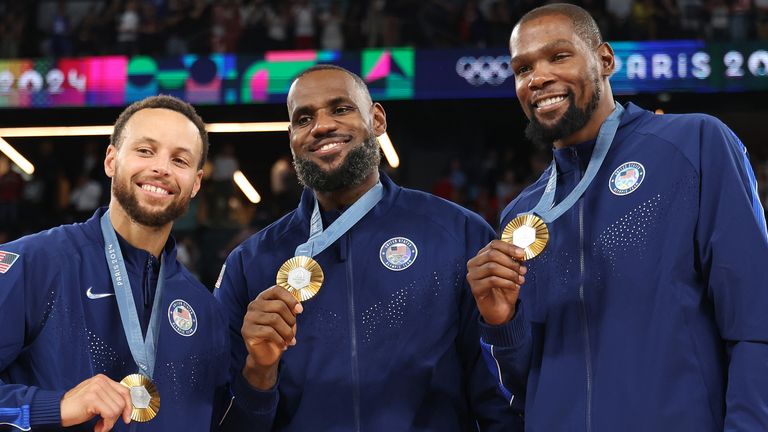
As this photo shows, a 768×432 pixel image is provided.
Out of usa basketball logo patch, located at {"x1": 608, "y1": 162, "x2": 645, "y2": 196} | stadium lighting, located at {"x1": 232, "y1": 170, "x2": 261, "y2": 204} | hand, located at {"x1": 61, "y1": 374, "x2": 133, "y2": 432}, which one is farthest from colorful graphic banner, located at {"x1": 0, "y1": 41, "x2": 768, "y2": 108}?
hand, located at {"x1": 61, "y1": 374, "x2": 133, "y2": 432}

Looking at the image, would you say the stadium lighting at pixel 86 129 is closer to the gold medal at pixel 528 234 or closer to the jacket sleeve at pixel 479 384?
the jacket sleeve at pixel 479 384

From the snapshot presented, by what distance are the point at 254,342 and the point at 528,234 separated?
0.88 m

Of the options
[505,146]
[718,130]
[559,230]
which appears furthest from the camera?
[505,146]

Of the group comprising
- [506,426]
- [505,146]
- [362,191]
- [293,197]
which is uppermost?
[505,146]

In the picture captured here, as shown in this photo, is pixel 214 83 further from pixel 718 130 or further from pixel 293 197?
pixel 718 130

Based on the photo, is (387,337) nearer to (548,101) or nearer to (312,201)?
(312,201)

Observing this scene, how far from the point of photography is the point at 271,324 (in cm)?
288

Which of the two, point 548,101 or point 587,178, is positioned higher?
point 548,101

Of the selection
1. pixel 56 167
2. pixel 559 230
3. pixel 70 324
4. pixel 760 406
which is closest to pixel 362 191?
pixel 559 230

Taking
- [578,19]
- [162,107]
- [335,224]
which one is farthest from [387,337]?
[578,19]

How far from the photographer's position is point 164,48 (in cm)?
1498

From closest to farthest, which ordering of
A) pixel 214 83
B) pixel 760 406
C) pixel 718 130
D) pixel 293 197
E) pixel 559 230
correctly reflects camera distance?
pixel 760 406 → pixel 718 130 → pixel 559 230 → pixel 293 197 → pixel 214 83

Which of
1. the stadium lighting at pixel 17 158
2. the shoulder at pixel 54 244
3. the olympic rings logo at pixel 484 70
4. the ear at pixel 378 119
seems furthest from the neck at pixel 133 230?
the stadium lighting at pixel 17 158

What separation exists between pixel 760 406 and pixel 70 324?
1.96m
